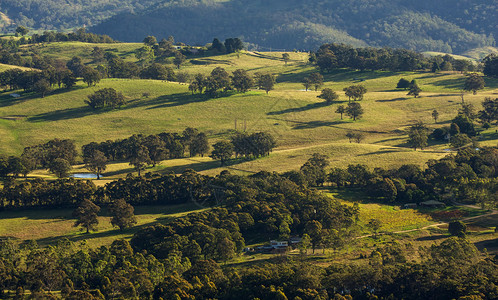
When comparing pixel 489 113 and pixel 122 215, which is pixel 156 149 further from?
pixel 489 113

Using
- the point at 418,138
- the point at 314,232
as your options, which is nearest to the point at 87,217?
the point at 314,232

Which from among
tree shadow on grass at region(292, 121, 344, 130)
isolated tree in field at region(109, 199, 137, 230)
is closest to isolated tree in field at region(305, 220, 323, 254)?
isolated tree in field at region(109, 199, 137, 230)

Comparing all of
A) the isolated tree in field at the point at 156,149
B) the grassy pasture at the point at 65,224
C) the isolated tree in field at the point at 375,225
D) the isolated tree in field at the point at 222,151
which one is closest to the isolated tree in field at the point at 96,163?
the isolated tree in field at the point at 156,149

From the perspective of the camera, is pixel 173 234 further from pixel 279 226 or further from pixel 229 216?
pixel 279 226

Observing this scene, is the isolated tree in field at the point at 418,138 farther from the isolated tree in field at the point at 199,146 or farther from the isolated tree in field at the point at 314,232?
the isolated tree in field at the point at 314,232

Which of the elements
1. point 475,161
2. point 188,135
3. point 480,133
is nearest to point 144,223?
point 188,135
